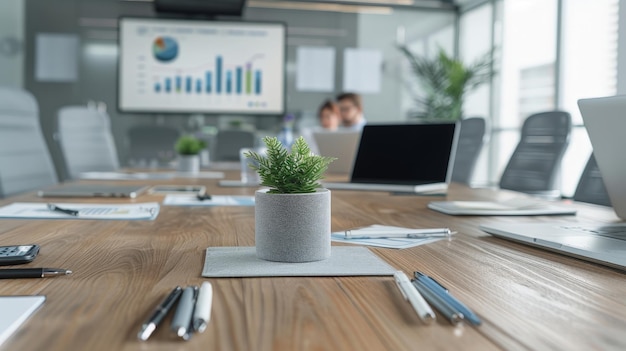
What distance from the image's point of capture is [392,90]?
646cm

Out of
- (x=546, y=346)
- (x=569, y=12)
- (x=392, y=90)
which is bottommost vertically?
(x=546, y=346)

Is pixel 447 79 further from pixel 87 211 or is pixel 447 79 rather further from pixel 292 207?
pixel 292 207

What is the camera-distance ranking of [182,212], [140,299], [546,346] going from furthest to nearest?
[182,212] < [140,299] < [546,346]

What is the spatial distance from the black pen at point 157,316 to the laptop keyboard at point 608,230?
640 mm

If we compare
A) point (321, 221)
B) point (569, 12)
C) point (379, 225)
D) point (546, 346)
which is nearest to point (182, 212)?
point (379, 225)

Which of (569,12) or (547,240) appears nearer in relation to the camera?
(547,240)

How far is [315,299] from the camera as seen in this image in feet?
1.75

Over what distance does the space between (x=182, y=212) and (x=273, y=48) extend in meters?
5.10

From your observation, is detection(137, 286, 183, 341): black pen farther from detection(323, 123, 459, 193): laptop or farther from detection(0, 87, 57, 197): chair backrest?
detection(0, 87, 57, 197): chair backrest

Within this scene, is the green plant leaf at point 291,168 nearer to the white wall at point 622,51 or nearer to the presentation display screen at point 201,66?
the white wall at point 622,51

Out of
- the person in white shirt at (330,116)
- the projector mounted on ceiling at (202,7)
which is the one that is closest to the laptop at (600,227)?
the person in white shirt at (330,116)

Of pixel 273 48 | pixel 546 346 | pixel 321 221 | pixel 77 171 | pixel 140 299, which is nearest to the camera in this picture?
pixel 546 346

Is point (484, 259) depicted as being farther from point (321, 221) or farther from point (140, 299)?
point (140, 299)

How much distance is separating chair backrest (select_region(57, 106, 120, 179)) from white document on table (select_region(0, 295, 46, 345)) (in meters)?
3.07
